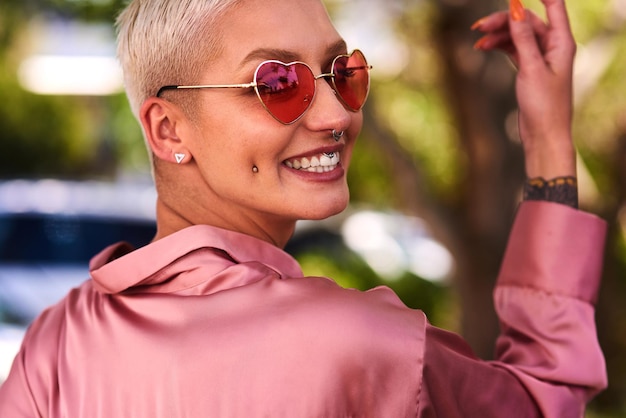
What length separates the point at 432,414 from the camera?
149cm

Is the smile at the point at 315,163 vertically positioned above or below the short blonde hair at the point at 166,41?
below

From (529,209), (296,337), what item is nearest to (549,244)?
(529,209)

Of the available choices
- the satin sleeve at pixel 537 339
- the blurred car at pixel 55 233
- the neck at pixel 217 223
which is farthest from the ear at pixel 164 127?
the blurred car at pixel 55 233

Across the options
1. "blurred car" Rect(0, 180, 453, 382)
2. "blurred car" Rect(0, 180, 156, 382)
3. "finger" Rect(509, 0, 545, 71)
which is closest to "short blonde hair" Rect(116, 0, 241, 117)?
"finger" Rect(509, 0, 545, 71)

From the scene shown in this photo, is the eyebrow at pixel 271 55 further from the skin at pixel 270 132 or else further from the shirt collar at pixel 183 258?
the shirt collar at pixel 183 258

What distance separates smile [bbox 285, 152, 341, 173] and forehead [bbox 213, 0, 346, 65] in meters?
0.19

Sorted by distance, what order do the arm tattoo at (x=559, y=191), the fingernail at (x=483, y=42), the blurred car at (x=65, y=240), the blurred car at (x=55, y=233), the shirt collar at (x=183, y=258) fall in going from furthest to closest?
the blurred car at (x=55, y=233) → the blurred car at (x=65, y=240) → the fingernail at (x=483, y=42) → the arm tattoo at (x=559, y=191) → the shirt collar at (x=183, y=258)

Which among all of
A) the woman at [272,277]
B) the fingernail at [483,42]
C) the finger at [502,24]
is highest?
the finger at [502,24]

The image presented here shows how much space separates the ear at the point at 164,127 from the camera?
1.78 m

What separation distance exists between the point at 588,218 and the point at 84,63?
16155mm

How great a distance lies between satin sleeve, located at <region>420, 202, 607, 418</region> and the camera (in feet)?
5.05

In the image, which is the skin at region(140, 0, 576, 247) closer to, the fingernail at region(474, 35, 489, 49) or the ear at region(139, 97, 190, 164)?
the ear at region(139, 97, 190, 164)

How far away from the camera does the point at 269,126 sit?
1.67 metres

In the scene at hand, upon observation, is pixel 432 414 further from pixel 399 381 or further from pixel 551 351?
pixel 551 351
